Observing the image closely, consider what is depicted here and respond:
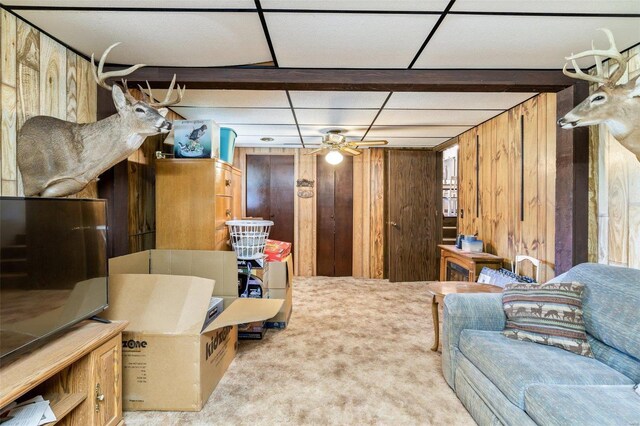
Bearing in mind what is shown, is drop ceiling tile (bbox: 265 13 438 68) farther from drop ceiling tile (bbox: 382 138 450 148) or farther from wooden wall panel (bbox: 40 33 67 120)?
drop ceiling tile (bbox: 382 138 450 148)

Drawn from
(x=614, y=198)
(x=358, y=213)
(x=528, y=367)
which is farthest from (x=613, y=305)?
(x=358, y=213)

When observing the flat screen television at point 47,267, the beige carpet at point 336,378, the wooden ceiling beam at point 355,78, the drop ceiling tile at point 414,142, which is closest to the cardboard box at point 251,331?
the beige carpet at point 336,378

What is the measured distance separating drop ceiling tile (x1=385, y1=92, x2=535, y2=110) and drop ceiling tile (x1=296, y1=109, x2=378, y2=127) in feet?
1.15

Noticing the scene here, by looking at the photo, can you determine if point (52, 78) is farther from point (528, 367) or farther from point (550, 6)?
point (528, 367)

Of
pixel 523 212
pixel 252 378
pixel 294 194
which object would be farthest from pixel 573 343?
pixel 294 194

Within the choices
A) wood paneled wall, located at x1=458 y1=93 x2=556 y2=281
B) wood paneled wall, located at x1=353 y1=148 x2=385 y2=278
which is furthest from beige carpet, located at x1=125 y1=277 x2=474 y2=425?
wood paneled wall, located at x1=353 y1=148 x2=385 y2=278

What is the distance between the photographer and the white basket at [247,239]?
116 inches

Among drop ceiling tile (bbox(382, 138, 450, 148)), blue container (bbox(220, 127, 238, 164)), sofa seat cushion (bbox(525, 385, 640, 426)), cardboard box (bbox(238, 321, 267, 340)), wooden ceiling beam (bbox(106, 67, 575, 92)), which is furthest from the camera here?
drop ceiling tile (bbox(382, 138, 450, 148))

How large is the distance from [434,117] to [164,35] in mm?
2707

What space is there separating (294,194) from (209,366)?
3.79 meters

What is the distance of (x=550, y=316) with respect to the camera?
1.88 metres

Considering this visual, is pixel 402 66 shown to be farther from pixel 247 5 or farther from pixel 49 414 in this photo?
pixel 49 414

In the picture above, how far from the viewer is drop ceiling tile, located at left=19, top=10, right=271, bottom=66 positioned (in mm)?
1704

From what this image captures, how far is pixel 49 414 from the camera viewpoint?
129cm
